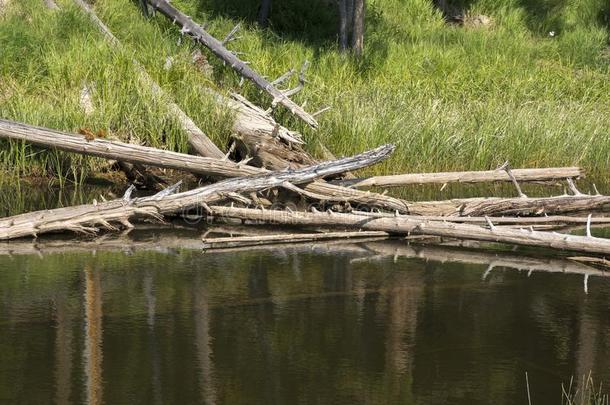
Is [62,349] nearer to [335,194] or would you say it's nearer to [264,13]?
[335,194]

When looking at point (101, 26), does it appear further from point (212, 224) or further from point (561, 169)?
point (561, 169)

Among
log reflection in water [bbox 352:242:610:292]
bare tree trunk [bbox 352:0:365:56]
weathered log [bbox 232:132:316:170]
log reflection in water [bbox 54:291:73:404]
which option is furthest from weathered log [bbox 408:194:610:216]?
bare tree trunk [bbox 352:0:365:56]

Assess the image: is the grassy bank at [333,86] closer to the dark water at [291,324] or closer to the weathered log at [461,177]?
the weathered log at [461,177]

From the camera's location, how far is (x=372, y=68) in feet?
59.0

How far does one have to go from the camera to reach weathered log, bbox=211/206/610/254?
32.9 ft

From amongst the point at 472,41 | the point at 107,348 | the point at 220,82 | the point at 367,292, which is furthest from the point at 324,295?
the point at 472,41

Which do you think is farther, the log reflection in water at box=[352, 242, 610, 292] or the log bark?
the log bark

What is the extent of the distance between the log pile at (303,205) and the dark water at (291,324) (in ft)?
0.78

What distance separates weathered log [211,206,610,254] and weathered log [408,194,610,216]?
69 cm

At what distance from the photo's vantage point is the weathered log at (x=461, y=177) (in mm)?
12102

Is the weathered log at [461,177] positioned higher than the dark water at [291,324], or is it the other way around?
the weathered log at [461,177]

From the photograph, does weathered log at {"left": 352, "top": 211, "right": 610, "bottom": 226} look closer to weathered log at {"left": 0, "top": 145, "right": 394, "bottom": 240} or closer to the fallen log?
the fallen log

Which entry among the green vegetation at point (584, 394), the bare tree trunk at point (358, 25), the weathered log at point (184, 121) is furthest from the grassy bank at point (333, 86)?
the green vegetation at point (584, 394)

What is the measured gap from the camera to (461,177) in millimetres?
12258
